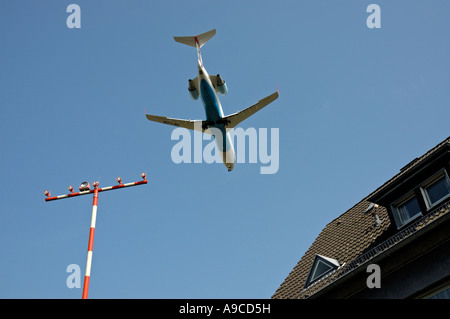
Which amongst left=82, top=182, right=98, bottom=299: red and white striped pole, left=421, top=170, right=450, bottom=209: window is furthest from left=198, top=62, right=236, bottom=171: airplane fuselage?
left=421, top=170, right=450, bottom=209: window

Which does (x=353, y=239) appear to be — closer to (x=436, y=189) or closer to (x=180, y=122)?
(x=436, y=189)

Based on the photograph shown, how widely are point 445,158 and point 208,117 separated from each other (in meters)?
22.3

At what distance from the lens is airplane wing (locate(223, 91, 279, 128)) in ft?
118

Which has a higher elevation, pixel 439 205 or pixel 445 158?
pixel 445 158

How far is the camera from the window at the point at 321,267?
19031 mm

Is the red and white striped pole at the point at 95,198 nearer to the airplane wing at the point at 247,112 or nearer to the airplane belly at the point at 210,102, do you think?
the airplane belly at the point at 210,102

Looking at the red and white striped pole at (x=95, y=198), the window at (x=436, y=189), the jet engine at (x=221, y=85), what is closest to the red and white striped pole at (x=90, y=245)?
the red and white striped pole at (x=95, y=198)

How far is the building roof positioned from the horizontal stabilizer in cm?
2136

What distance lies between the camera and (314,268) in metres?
20.0

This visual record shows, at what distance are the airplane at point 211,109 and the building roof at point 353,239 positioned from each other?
1404 cm
